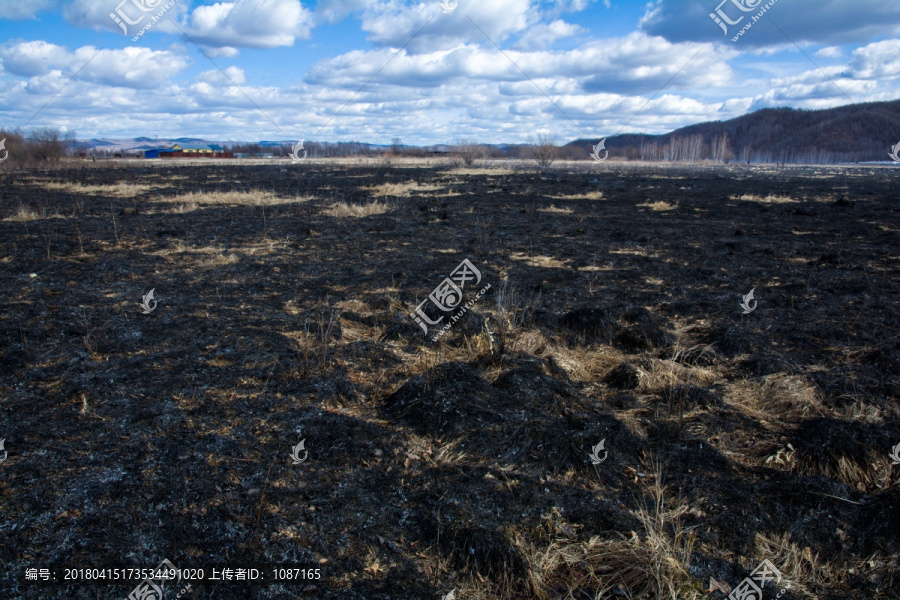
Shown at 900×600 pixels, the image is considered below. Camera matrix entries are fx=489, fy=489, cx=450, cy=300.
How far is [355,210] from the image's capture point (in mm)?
15711

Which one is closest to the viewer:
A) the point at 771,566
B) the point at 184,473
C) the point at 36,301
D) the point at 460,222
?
the point at 771,566

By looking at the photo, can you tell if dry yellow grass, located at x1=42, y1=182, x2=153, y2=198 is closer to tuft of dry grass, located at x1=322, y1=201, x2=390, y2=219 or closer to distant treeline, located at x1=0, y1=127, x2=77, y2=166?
tuft of dry grass, located at x1=322, y1=201, x2=390, y2=219

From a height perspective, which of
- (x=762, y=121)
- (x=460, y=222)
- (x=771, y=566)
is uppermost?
(x=762, y=121)

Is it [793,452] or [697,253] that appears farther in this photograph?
[697,253]

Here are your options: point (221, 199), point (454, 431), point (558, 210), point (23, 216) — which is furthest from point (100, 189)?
point (454, 431)

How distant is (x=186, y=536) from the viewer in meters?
2.64

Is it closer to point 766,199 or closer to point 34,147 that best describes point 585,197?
point 766,199

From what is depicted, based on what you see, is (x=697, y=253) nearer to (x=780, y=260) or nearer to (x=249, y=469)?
(x=780, y=260)

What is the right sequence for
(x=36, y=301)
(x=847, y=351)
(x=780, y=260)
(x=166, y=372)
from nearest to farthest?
(x=166, y=372), (x=847, y=351), (x=36, y=301), (x=780, y=260)

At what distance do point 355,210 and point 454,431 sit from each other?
13.0 metres

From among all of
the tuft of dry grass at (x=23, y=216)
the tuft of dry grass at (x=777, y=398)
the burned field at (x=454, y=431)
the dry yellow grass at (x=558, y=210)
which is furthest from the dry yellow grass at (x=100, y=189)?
the tuft of dry grass at (x=777, y=398)

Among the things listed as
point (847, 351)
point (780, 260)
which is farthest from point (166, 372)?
point (780, 260)

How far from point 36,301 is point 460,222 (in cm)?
990

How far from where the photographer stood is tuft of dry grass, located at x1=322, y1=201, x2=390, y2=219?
602 inches
